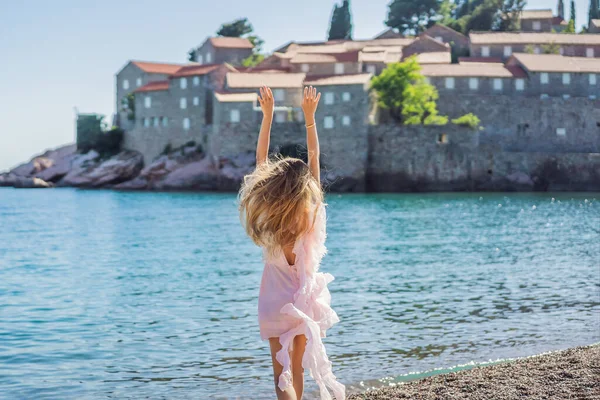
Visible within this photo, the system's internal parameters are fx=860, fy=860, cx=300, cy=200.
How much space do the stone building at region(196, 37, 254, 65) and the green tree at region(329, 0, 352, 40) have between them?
11348mm

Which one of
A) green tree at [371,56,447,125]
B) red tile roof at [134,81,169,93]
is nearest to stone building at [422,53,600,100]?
green tree at [371,56,447,125]

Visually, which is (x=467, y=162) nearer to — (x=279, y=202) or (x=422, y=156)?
(x=422, y=156)

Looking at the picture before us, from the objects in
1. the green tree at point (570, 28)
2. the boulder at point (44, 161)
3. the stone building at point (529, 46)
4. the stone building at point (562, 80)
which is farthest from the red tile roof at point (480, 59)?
the boulder at point (44, 161)

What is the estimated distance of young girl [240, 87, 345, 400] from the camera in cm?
542

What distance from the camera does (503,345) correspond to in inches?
438

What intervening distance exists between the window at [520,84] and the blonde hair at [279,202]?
66.6 m

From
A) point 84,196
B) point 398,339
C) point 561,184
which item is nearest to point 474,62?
point 561,184

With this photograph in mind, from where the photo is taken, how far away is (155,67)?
86.2m

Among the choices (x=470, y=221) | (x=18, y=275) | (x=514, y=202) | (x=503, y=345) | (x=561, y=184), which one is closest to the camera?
(x=503, y=345)

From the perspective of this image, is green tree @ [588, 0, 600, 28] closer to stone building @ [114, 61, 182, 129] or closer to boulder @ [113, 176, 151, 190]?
stone building @ [114, 61, 182, 129]

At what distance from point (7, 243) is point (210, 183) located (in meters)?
35.5

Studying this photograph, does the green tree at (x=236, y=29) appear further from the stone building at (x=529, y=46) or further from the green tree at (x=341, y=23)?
the stone building at (x=529, y=46)

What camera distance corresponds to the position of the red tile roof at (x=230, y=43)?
8399cm

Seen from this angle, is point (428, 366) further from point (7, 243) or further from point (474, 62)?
point (474, 62)
